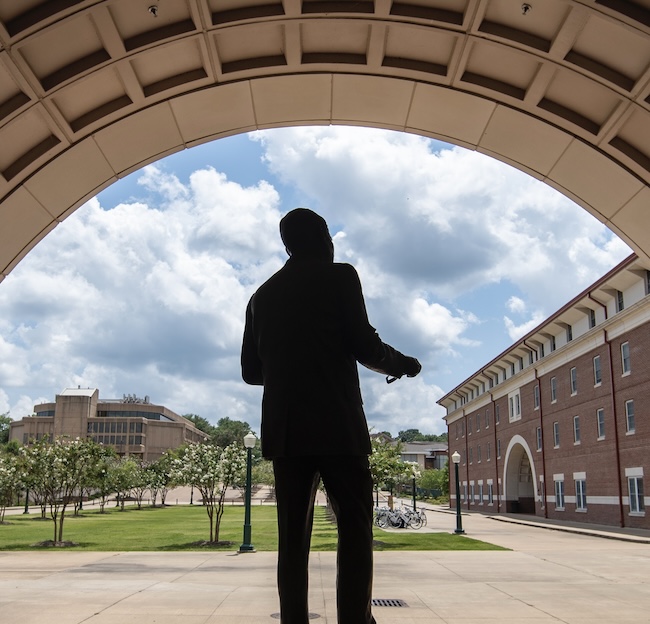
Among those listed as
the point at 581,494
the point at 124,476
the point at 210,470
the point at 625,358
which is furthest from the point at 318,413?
the point at 124,476

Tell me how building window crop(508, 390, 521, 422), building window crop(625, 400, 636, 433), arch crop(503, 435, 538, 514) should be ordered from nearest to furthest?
building window crop(625, 400, 636, 433)
building window crop(508, 390, 521, 422)
arch crop(503, 435, 538, 514)

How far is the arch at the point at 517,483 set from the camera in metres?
58.4

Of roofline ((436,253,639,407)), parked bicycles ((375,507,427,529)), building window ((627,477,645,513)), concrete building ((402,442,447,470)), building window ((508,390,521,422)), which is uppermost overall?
roofline ((436,253,639,407))

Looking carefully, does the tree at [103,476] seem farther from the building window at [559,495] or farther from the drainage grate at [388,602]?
the building window at [559,495]

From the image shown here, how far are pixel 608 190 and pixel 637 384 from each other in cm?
3030

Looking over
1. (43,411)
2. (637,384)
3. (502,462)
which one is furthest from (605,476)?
(43,411)

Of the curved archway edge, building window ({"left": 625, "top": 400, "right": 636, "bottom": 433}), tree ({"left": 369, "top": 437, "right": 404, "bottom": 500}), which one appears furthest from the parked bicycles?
the curved archway edge

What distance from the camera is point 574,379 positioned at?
43938mm

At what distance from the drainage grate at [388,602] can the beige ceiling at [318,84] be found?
5620mm

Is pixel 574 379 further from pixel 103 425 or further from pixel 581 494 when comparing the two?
pixel 103 425

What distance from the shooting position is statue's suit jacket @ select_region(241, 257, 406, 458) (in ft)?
10.9

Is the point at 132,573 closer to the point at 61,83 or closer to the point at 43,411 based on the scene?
the point at 61,83

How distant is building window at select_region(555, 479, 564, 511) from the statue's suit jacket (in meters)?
46.4

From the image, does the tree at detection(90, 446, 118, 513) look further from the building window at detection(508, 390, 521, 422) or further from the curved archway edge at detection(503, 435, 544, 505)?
the curved archway edge at detection(503, 435, 544, 505)
